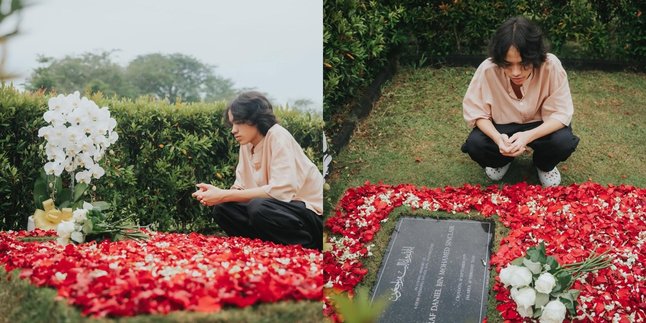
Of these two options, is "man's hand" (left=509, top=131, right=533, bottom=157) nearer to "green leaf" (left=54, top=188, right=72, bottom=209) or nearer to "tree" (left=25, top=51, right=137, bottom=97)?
"tree" (left=25, top=51, right=137, bottom=97)

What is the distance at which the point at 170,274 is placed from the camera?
213 centimetres

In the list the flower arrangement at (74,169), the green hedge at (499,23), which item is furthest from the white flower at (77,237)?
the green hedge at (499,23)

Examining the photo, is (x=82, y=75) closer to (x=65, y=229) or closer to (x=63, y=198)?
(x=63, y=198)

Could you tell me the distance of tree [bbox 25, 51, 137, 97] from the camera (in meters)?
3.05

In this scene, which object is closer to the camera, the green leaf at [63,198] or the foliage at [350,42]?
the green leaf at [63,198]

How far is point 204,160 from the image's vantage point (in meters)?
3.03

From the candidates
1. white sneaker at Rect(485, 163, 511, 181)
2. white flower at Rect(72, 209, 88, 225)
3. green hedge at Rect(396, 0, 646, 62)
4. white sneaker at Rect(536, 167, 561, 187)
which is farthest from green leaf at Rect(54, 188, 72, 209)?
green hedge at Rect(396, 0, 646, 62)

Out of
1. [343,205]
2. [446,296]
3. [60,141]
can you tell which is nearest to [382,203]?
[343,205]

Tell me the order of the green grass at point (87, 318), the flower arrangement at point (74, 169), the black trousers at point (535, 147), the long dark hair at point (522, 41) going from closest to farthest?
1. the green grass at point (87, 318)
2. the flower arrangement at point (74, 169)
3. the long dark hair at point (522, 41)
4. the black trousers at point (535, 147)

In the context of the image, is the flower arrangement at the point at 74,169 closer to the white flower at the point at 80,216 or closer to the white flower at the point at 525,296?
the white flower at the point at 80,216

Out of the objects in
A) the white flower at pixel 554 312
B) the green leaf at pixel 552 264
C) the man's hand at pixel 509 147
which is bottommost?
the white flower at pixel 554 312

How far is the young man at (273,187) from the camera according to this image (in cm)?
266

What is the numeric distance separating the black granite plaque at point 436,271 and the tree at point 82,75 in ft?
4.81

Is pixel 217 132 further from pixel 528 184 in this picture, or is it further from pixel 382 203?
pixel 528 184
